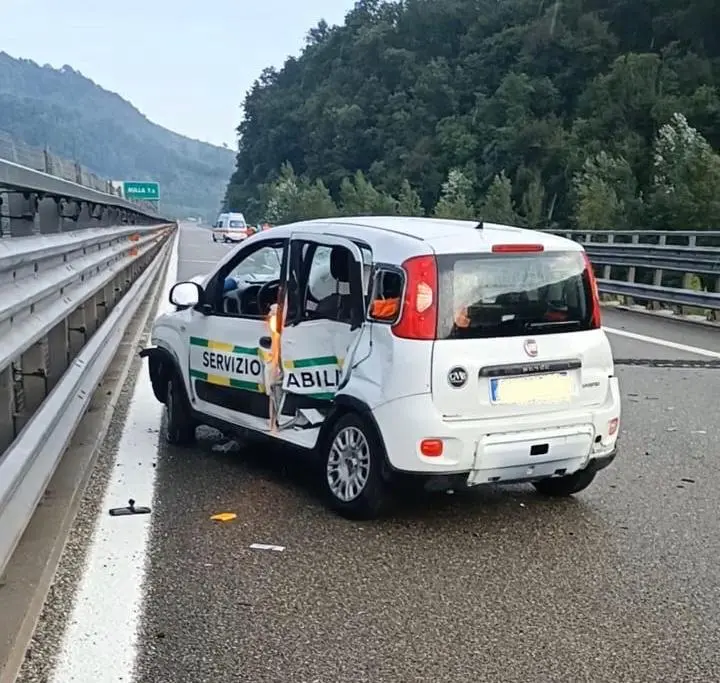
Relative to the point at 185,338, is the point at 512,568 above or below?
below

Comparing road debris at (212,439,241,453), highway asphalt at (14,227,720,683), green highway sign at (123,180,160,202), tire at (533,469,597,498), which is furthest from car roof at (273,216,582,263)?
green highway sign at (123,180,160,202)

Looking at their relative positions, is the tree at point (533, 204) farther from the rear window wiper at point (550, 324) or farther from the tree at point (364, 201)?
the rear window wiper at point (550, 324)

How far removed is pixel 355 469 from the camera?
17.4 ft

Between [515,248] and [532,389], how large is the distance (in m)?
0.77

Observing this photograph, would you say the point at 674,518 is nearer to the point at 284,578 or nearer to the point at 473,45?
the point at 284,578

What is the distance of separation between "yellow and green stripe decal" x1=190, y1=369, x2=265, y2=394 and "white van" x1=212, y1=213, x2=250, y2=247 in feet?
146

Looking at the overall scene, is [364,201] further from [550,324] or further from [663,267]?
[550,324]

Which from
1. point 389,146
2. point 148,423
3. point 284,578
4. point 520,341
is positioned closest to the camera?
point 284,578

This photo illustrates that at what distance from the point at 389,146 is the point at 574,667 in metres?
105

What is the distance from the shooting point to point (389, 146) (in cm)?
10650

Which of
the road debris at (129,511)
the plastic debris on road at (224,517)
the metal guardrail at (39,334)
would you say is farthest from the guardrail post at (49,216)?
the plastic debris on road at (224,517)

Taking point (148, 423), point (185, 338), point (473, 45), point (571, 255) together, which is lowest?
point (148, 423)

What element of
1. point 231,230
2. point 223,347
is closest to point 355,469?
point 223,347

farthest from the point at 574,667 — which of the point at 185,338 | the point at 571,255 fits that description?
the point at 185,338
